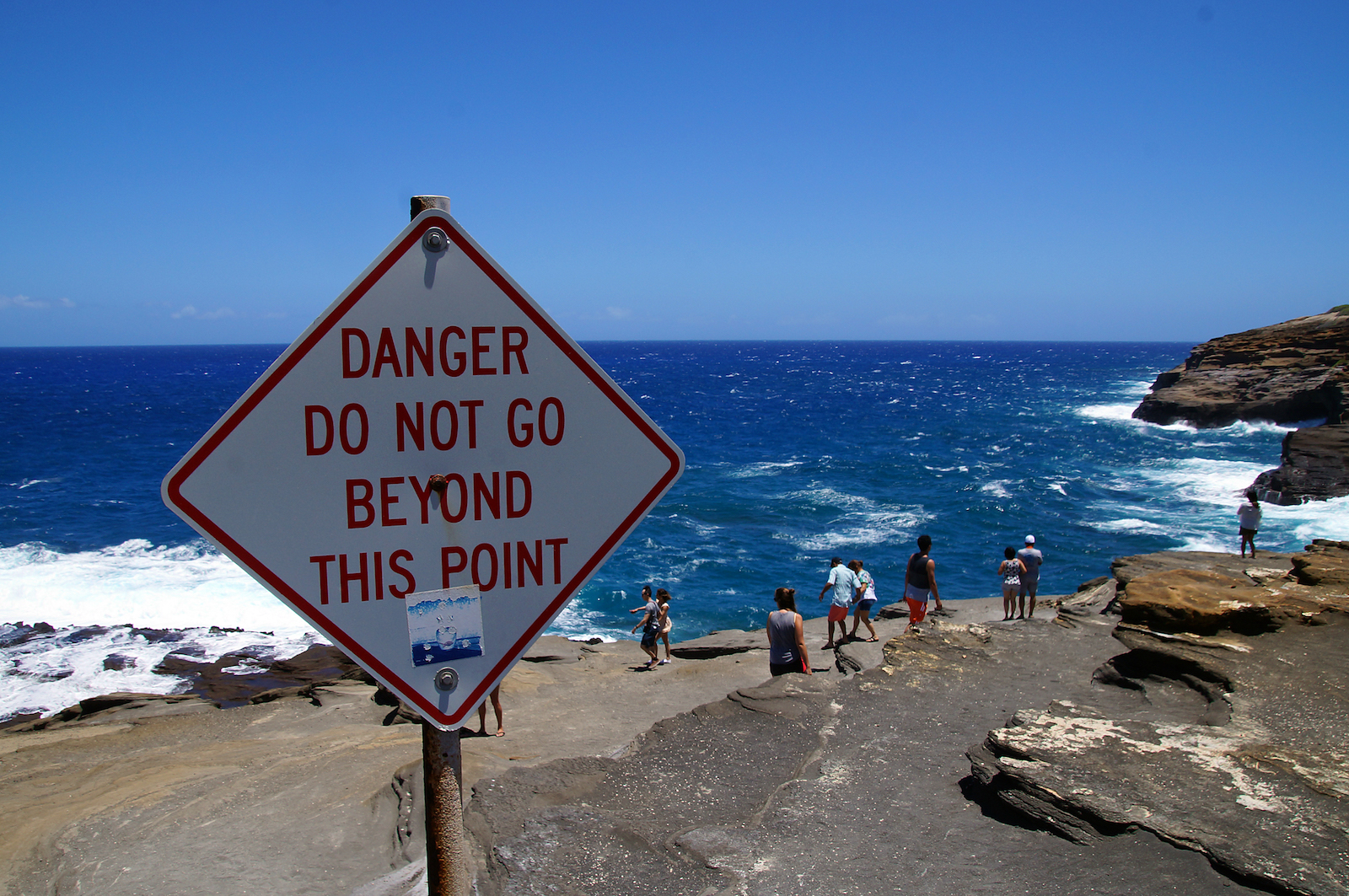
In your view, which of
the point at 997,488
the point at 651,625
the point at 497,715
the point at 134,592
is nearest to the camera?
the point at 497,715

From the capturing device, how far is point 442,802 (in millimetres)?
1776

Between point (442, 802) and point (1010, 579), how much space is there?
14.6 meters

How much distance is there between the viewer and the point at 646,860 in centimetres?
493

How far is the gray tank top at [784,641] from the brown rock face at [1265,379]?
44.5m

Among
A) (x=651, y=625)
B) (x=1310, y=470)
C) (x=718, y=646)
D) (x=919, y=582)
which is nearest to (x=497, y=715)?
(x=651, y=625)

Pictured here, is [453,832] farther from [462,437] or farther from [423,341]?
[423,341]

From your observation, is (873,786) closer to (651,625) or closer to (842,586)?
(842,586)

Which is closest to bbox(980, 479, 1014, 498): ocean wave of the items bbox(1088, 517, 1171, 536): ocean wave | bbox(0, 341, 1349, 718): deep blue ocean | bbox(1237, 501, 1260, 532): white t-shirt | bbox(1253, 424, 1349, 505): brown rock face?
bbox(0, 341, 1349, 718): deep blue ocean

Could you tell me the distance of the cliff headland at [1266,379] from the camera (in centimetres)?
4716

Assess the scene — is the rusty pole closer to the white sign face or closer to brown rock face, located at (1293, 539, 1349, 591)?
the white sign face

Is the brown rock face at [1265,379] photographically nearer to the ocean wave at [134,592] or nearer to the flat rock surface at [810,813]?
the flat rock surface at [810,813]

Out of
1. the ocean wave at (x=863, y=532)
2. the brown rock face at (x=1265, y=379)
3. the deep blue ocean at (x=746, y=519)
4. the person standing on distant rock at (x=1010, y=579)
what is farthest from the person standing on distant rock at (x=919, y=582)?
the brown rock face at (x=1265, y=379)

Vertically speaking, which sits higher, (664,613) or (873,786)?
(873,786)

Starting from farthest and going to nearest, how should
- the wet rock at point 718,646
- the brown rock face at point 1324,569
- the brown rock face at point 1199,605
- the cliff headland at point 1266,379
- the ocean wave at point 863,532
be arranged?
the cliff headland at point 1266,379 < the ocean wave at point 863,532 < the wet rock at point 718,646 < the brown rock face at point 1324,569 < the brown rock face at point 1199,605
